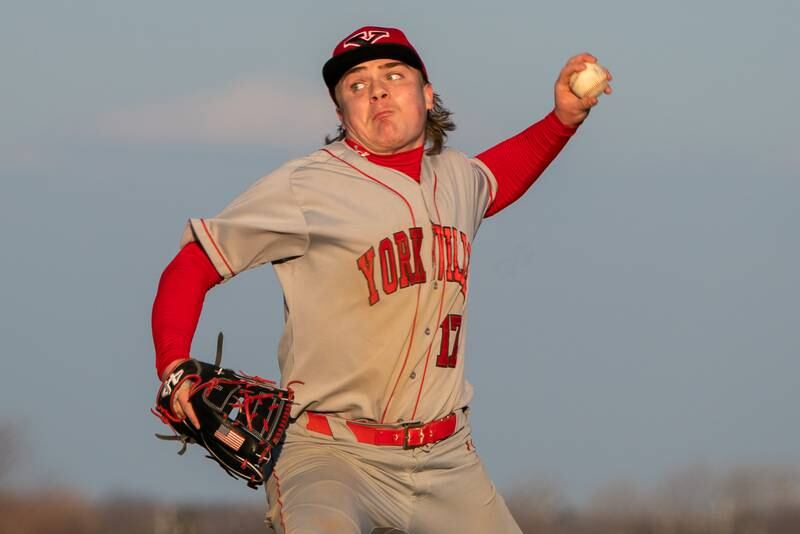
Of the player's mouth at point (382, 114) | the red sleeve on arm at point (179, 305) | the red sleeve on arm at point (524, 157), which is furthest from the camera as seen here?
the red sleeve on arm at point (524, 157)

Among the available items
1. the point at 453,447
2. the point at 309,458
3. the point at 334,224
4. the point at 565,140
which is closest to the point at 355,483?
the point at 309,458

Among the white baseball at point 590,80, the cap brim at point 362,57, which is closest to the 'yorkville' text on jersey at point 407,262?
the cap brim at point 362,57

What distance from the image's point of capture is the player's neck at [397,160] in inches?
254

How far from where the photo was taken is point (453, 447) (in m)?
6.35

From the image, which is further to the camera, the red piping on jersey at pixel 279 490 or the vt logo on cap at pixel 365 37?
the vt logo on cap at pixel 365 37

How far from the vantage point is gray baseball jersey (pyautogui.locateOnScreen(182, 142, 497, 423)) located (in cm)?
600

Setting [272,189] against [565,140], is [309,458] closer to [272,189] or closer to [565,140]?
[272,189]

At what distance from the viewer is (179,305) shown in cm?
575

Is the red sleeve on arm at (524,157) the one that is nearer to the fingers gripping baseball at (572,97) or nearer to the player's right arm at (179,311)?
the fingers gripping baseball at (572,97)

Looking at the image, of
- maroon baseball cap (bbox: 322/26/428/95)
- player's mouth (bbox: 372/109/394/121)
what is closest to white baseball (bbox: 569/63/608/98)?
maroon baseball cap (bbox: 322/26/428/95)

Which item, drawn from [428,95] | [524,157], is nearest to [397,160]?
[428,95]

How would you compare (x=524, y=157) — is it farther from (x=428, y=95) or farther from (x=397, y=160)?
(x=397, y=160)

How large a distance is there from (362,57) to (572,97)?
1195 millimetres

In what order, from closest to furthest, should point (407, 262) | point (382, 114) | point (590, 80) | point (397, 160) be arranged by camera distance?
point (407, 262) → point (382, 114) → point (397, 160) → point (590, 80)
